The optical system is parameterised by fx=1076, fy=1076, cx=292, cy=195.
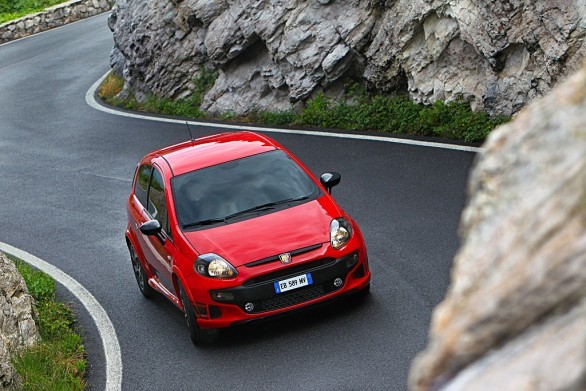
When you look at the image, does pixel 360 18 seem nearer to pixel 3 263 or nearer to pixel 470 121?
pixel 470 121

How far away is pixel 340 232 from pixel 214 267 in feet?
4.29

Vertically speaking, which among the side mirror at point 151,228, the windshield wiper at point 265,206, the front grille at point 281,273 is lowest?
the front grille at point 281,273

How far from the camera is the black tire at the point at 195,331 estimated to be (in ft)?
35.8

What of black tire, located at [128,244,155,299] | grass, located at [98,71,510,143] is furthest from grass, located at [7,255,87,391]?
grass, located at [98,71,510,143]

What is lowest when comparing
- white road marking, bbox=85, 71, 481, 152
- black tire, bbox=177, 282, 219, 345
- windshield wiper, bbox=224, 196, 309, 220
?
white road marking, bbox=85, 71, 481, 152

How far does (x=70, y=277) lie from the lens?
47.8 feet

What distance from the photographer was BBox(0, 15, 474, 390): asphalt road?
10.0 m

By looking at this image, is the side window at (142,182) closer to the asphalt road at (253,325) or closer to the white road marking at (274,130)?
the asphalt road at (253,325)

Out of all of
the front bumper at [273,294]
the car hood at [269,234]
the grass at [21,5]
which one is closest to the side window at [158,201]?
the car hood at [269,234]

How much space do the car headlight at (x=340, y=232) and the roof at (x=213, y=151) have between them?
5.61ft

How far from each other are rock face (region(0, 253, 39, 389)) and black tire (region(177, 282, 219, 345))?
1.80 metres

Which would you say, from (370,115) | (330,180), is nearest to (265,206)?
(330,180)

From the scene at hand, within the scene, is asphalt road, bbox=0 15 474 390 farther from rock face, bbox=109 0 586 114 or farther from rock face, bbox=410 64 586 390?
rock face, bbox=410 64 586 390

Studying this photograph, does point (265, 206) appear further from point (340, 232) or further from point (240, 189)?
point (340, 232)
